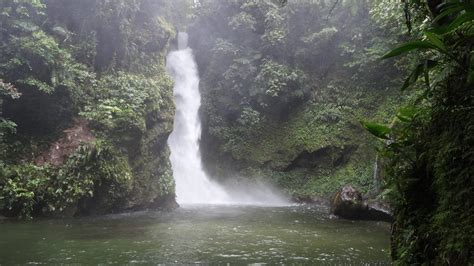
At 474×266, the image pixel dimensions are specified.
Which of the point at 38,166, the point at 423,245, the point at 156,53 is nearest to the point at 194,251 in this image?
the point at 423,245

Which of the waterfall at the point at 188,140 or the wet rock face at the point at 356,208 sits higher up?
the waterfall at the point at 188,140

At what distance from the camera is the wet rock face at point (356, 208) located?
1224 cm

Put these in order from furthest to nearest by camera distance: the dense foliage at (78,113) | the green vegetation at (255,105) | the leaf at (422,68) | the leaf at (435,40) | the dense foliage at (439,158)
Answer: the dense foliage at (78,113)
the leaf at (422,68)
the green vegetation at (255,105)
the leaf at (435,40)
the dense foliage at (439,158)

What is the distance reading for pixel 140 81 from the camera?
1595 cm

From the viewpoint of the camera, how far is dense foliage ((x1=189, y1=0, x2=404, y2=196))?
19.9m

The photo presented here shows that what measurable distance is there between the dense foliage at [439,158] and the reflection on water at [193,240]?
4.59 metres

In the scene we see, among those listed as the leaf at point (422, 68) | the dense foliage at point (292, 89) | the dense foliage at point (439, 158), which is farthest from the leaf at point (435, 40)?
the dense foliage at point (292, 89)

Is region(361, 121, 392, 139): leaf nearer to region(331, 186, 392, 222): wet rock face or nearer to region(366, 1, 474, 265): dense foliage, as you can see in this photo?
region(366, 1, 474, 265): dense foliage

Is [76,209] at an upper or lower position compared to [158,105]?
lower

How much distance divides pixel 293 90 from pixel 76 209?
12955mm

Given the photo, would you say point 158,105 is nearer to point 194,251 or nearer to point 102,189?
point 102,189

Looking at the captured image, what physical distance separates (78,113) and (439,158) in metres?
13.3

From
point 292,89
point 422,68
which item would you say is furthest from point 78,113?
point 422,68

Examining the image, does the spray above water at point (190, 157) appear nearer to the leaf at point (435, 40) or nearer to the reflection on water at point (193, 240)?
the reflection on water at point (193, 240)
